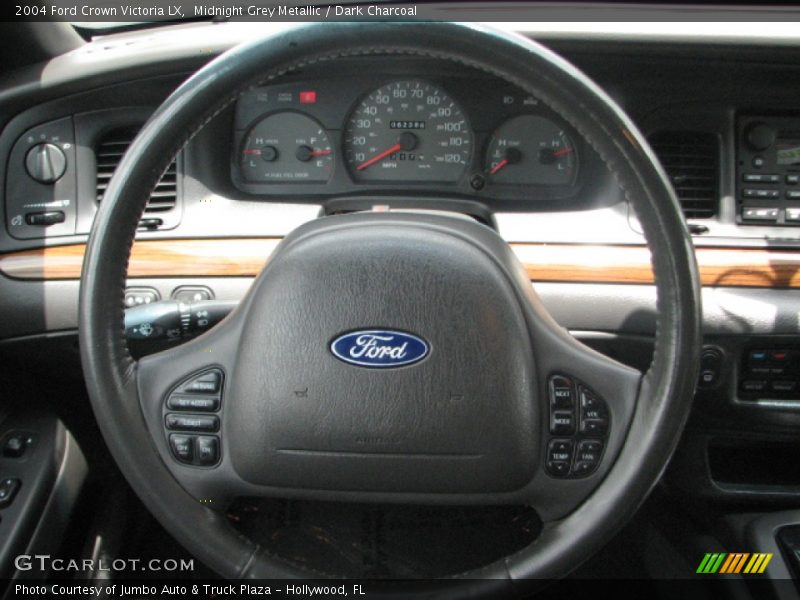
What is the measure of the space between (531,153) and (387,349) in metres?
0.99

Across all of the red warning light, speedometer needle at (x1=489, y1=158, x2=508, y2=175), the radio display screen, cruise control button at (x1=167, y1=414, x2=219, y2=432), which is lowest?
cruise control button at (x1=167, y1=414, x2=219, y2=432)

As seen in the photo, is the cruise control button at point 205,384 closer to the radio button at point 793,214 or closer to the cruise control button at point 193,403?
the cruise control button at point 193,403

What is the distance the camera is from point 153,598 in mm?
1766

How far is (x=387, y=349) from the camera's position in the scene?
1154 mm

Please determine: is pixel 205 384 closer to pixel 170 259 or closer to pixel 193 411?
Answer: pixel 193 411

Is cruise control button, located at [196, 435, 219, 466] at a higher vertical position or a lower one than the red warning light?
lower

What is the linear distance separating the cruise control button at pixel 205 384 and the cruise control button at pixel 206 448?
0.07m

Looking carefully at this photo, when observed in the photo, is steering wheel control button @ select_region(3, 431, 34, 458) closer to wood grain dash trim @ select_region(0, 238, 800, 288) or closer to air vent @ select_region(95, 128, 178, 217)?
wood grain dash trim @ select_region(0, 238, 800, 288)

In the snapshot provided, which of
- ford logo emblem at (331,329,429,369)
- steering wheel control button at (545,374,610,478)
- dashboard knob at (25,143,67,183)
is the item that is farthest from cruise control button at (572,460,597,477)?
dashboard knob at (25,143,67,183)

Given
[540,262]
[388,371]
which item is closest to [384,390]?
[388,371]

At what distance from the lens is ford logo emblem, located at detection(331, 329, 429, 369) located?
1.15m

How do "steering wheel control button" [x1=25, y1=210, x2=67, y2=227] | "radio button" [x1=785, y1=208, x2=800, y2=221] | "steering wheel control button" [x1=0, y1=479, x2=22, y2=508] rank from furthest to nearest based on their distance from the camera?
"steering wheel control button" [x1=25, y1=210, x2=67, y2=227] < "radio button" [x1=785, y1=208, x2=800, y2=221] < "steering wheel control button" [x1=0, y1=479, x2=22, y2=508]

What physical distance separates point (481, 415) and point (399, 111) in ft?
3.31

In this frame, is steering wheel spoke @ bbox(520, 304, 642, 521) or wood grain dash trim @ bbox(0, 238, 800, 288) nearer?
steering wheel spoke @ bbox(520, 304, 642, 521)
